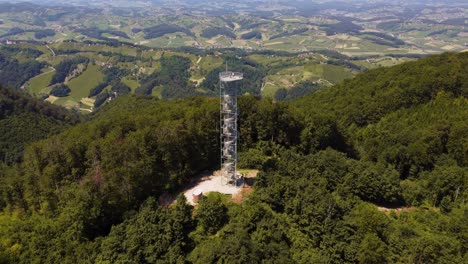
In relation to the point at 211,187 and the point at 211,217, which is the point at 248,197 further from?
the point at 211,187

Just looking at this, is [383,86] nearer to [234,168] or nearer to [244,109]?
[244,109]

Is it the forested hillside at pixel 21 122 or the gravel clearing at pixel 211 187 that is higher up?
the gravel clearing at pixel 211 187

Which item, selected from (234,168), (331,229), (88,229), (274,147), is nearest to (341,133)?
(274,147)

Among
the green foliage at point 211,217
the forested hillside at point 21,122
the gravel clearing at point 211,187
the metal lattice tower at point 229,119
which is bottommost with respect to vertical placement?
the forested hillside at point 21,122

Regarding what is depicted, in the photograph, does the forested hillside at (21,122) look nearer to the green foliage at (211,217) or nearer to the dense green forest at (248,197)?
the dense green forest at (248,197)

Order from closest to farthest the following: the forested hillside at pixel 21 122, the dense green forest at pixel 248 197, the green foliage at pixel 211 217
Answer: the dense green forest at pixel 248 197 < the green foliage at pixel 211 217 < the forested hillside at pixel 21 122

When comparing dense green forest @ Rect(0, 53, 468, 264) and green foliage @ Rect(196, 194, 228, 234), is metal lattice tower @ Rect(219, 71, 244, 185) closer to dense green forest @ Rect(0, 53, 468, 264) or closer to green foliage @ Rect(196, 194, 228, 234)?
dense green forest @ Rect(0, 53, 468, 264)

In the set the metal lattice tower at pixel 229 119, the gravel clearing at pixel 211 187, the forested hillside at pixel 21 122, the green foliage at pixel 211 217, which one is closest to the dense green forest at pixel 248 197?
the green foliage at pixel 211 217

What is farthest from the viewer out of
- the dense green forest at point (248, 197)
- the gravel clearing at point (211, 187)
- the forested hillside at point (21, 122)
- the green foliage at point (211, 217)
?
the forested hillside at point (21, 122)
